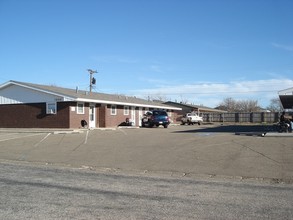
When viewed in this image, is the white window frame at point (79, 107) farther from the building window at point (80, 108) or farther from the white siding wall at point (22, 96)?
the white siding wall at point (22, 96)

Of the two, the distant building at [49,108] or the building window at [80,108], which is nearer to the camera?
the distant building at [49,108]

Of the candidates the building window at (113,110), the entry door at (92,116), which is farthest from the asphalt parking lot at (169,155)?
the building window at (113,110)

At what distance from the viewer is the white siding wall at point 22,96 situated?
106 feet

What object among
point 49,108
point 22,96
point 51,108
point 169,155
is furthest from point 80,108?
point 169,155

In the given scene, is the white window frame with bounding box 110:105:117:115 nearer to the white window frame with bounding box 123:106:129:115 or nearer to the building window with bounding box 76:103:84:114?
the white window frame with bounding box 123:106:129:115

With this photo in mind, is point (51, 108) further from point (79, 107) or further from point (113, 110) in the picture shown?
point (113, 110)

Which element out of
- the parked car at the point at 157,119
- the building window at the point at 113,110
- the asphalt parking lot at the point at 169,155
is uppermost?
the building window at the point at 113,110

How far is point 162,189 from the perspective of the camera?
9102 mm

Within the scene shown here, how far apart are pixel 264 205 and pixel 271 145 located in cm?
1024

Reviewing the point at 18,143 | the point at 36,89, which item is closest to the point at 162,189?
the point at 18,143

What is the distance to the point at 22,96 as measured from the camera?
33.9 meters

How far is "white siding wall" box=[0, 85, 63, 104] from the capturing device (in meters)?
32.2

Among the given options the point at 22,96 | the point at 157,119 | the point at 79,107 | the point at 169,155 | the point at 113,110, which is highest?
the point at 22,96

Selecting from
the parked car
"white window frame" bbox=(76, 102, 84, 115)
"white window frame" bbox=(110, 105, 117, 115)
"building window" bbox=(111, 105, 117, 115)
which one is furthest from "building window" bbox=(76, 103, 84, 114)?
the parked car
